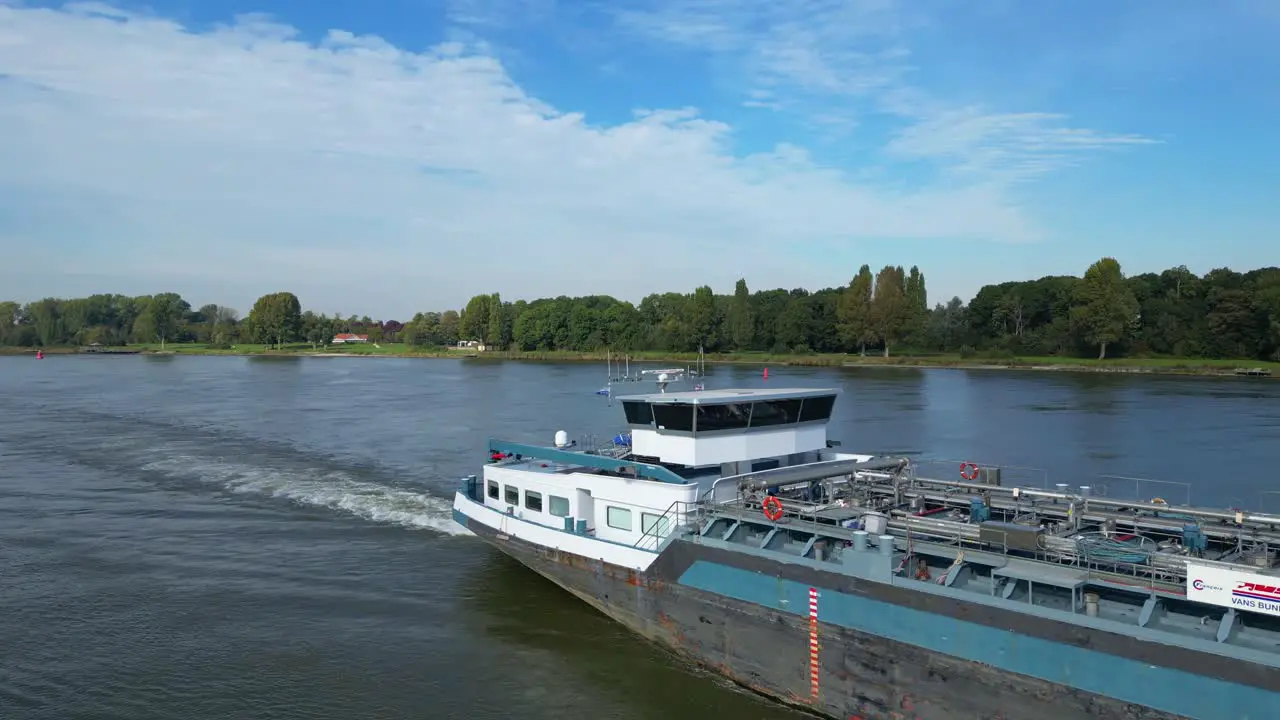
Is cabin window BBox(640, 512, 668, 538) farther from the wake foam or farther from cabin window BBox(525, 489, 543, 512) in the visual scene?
the wake foam

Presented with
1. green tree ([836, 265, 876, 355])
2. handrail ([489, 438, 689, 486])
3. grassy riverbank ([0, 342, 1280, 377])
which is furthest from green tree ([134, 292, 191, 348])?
handrail ([489, 438, 689, 486])

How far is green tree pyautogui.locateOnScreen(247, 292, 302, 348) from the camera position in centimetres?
15475

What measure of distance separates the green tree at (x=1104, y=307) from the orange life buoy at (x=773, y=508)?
83012 mm

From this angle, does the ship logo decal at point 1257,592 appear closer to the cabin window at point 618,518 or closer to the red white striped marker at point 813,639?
the red white striped marker at point 813,639

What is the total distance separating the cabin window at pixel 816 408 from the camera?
55.0ft

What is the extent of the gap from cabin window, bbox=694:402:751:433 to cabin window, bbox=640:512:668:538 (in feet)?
5.90

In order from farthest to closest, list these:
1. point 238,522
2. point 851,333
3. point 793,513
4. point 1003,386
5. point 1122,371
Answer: point 851,333 → point 1122,371 → point 1003,386 → point 238,522 → point 793,513

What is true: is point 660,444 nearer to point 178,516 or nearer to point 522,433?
point 178,516

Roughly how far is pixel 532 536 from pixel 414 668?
3.41 m

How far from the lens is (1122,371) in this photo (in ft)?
259

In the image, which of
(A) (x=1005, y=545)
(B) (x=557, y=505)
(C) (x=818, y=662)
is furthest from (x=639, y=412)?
(A) (x=1005, y=545)

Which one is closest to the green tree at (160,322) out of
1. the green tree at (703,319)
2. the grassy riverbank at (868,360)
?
the grassy riverbank at (868,360)

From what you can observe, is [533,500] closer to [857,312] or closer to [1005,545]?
[1005,545]

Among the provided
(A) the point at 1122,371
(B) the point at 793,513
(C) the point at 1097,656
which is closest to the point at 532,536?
(B) the point at 793,513
